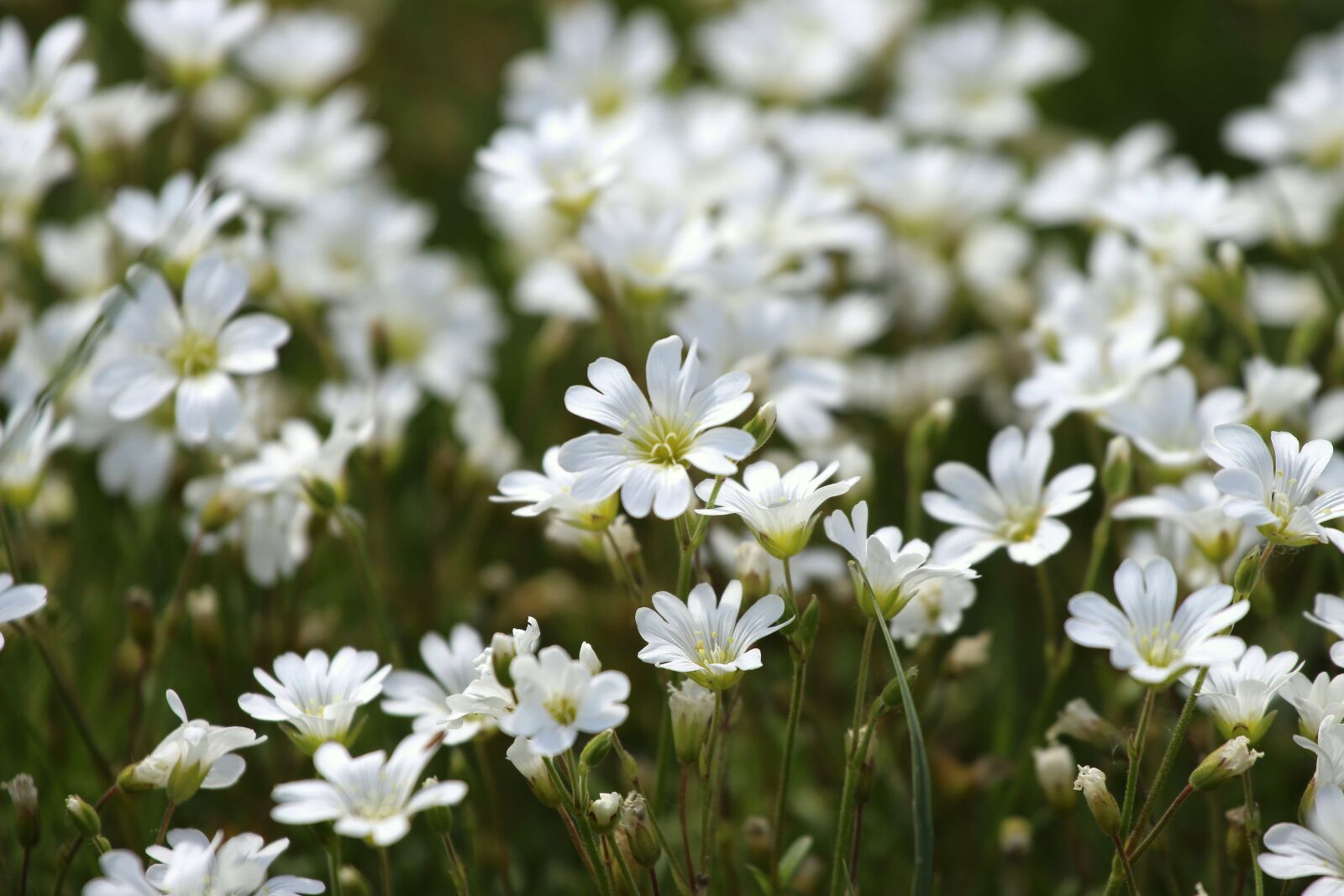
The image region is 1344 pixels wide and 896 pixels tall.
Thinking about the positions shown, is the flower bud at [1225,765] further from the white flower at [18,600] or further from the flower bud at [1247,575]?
the white flower at [18,600]

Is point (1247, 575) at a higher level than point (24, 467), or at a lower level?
lower

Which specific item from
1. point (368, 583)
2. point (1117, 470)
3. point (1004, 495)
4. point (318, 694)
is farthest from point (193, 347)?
point (1117, 470)

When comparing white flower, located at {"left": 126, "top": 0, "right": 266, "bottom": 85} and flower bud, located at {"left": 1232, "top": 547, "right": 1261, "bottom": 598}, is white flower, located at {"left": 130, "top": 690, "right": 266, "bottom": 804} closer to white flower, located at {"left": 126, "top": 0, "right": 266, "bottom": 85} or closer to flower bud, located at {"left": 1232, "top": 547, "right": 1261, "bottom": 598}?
flower bud, located at {"left": 1232, "top": 547, "right": 1261, "bottom": 598}

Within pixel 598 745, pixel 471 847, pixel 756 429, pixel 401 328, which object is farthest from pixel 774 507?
pixel 401 328

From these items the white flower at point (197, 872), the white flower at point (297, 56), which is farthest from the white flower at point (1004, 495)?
the white flower at point (297, 56)

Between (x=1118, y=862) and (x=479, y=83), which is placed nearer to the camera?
(x=1118, y=862)

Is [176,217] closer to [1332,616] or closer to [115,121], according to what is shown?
[115,121]

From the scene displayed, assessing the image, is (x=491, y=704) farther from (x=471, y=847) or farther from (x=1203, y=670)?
(x=1203, y=670)
